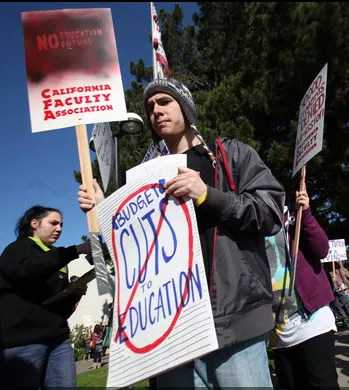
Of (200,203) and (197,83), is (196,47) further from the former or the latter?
(200,203)

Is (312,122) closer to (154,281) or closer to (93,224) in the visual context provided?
(93,224)

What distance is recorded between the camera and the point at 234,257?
1145 mm

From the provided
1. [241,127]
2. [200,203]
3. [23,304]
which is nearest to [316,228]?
[200,203]

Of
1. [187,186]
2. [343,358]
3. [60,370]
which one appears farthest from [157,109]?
[343,358]

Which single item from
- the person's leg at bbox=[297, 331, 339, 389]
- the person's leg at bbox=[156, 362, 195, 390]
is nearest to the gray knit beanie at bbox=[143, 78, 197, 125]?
the person's leg at bbox=[156, 362, 195, 390]

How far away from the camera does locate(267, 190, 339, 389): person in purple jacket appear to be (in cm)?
194

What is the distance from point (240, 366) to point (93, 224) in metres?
0.71

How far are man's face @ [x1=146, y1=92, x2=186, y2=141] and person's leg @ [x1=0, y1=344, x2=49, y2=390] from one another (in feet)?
5.22

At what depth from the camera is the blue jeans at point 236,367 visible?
3.52ft

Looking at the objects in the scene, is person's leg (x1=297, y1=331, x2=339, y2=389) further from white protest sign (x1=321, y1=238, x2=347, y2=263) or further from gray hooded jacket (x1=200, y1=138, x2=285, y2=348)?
white protest sign (x1=321, y1=238, x2=347, y2=263)

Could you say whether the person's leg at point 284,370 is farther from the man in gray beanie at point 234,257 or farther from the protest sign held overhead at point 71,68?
the protest sign held overhead at point 71,68

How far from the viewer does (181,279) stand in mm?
1069

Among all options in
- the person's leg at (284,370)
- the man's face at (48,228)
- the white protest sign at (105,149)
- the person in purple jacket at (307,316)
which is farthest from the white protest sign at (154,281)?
the person's leg at (284,370)

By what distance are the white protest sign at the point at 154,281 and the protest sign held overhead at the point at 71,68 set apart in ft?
1.72
